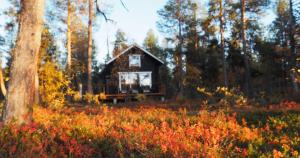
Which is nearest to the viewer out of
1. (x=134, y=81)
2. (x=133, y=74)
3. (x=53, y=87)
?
(x=53, y=87)

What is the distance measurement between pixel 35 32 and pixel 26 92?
1654 millimetres

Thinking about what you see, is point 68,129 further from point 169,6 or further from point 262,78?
point 262,78

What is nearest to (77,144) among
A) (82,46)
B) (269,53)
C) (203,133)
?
(203,133)

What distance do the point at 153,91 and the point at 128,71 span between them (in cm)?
376

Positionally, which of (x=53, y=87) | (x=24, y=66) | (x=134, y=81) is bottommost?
(x=53, y=87)

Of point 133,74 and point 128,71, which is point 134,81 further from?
point 128,71

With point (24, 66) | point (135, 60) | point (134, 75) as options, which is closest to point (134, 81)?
point (134, 75)

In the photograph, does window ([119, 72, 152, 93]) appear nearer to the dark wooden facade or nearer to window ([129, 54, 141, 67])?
the dark wooden facade

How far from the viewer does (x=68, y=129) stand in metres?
8.77

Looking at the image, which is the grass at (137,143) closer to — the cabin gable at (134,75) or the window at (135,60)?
the cabin gable at (134,75)

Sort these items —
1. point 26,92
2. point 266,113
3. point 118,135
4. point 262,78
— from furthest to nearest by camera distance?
point 262,78 → point 266,113 → point 26,92 → point 118,135

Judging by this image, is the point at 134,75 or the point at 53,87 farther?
the point at 134,75

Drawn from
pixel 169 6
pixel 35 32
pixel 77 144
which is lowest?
pixel 77 144

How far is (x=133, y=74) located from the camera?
38688 millimetres
